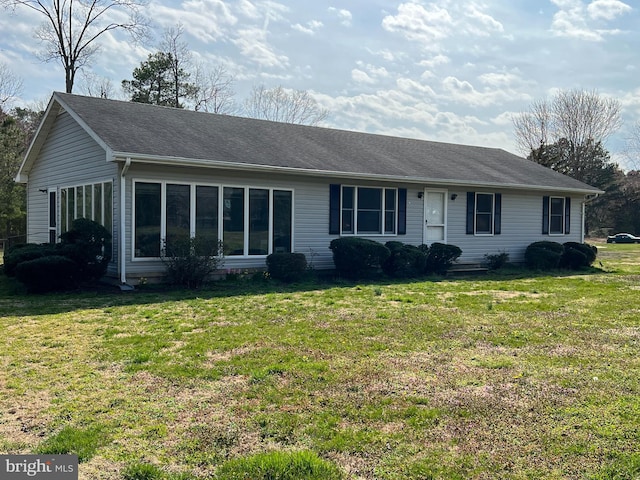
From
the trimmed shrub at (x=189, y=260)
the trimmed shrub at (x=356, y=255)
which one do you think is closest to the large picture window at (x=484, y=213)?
the trimmed shrub at (x=356, y=255)

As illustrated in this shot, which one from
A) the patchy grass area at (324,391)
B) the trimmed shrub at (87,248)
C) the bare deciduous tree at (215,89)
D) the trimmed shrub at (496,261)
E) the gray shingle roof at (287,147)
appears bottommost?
the patchy grass area at (324,391)

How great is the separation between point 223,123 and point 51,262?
6.84 m

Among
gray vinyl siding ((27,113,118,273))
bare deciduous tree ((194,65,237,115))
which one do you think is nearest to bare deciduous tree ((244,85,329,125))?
bare deciduous tree ((194,65,237,115))

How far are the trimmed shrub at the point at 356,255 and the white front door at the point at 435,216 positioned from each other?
2.84 meters

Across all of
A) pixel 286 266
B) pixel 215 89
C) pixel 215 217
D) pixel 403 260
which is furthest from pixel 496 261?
pixel 215 89

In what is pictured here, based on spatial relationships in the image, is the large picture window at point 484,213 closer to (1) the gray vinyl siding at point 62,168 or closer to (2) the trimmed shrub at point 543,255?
(2) the trimmed shrub at point 543,255

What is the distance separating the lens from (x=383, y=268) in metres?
13.7

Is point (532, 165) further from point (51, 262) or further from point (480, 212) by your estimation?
point (51, 262)

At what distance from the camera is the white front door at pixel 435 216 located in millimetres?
15484

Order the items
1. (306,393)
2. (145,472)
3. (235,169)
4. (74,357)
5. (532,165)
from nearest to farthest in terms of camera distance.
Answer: (145,472)
(306,393)
(74,357)
(235,169)
(532,165)

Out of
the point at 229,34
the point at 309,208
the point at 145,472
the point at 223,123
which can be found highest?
the point at 229,34

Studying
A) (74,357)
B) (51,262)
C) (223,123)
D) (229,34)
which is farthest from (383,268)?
(229,34)

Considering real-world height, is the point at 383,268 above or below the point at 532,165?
below

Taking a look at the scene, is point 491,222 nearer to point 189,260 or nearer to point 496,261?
point 496,261
